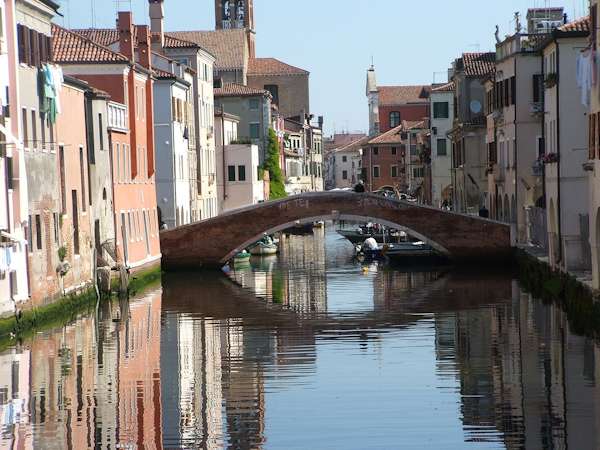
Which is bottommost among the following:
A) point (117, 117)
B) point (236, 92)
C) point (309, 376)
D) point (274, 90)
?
point (309, 376)

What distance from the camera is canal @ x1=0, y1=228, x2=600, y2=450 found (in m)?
21.8

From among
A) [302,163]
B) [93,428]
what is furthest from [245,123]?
[93,428]

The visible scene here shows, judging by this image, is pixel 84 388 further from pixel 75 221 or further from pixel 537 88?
pixel 537 88

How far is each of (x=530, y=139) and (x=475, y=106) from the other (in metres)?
15.1

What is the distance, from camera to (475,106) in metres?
70.0

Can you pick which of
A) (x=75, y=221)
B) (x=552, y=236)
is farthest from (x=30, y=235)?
(x=552, y=236)

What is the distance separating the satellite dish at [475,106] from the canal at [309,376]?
2439 centimetres

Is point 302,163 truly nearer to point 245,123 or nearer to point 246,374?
point 245,123

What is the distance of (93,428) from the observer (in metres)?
22.5

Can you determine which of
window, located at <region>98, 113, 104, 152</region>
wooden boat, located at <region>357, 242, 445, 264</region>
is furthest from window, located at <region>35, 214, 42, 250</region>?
wooden boat, located at <region>357, 242, 445, 264</region>

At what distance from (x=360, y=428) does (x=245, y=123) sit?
68.8 meters

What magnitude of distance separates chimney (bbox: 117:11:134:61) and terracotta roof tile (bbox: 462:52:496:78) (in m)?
20.9

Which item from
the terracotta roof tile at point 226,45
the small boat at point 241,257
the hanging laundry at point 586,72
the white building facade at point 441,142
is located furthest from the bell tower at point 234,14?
the hanging laundry at point 586,72

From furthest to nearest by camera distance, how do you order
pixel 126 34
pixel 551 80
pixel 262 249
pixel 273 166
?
pixel 273 166 → pixel 262 249 → pixel 126 34 → pixel 551 80
